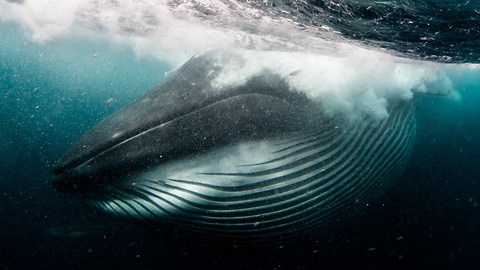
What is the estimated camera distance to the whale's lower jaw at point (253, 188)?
159 inches

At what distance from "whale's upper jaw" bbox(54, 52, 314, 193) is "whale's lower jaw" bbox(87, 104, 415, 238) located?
0.17 metres

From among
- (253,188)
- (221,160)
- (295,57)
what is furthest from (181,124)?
(295,57)

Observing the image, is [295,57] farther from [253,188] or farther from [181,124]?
[253,188]

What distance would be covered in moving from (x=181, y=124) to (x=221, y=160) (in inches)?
29.7

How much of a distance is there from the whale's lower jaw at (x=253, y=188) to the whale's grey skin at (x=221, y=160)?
0.01m

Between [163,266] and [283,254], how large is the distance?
9418 mm

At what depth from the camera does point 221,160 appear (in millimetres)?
→ 4211

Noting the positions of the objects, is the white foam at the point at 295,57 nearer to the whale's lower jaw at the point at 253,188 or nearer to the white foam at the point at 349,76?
the white foam at the point at 349,76

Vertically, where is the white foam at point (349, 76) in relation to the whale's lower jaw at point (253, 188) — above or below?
above

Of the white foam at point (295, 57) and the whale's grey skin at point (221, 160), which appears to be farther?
the white foam at point (295, 57)

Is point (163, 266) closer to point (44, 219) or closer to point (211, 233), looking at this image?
point (211, 233)

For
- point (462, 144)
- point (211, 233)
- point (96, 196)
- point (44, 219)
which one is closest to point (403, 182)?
point (462, 144)

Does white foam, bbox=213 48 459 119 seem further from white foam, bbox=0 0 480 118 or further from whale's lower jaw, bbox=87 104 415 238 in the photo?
whale's lower jaw, bbox=87 104 415 238

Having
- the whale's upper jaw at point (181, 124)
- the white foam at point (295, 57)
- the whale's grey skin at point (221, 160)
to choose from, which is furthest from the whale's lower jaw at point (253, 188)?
the white foam at point (295, 57)
